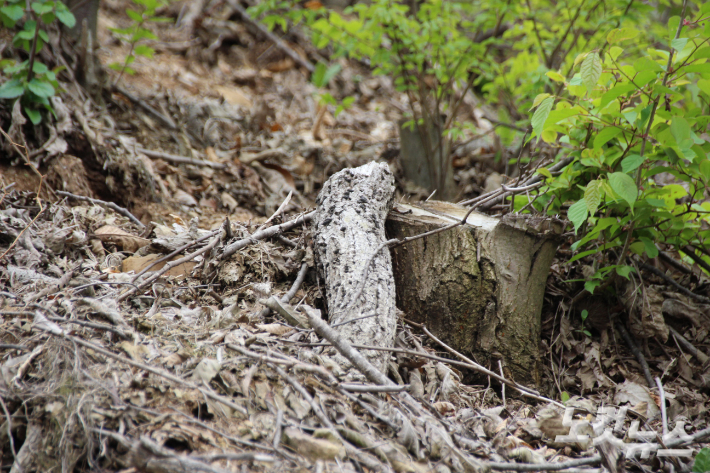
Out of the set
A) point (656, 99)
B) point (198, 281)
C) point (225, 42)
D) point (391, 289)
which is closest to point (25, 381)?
point (198, 281)

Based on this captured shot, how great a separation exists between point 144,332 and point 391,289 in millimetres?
1093

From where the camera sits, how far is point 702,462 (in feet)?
5.20

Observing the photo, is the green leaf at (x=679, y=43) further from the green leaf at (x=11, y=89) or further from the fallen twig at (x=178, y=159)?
the green leaf at (x=11, y=89)

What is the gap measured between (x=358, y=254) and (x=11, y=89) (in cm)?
278

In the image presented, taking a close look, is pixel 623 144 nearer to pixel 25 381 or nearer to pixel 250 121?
pixel 25 381

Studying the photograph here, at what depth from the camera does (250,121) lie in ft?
17.1

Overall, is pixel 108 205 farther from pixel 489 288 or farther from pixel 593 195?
pixel 593 195

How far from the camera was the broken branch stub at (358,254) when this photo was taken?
1.89 m

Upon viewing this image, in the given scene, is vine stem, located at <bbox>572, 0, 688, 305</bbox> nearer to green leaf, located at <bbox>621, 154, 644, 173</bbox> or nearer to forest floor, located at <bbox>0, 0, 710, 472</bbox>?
green leaf, located at <bbox>621, 154, 644, 173</bbox>

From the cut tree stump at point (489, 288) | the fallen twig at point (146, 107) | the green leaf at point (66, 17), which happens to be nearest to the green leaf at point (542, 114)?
the cut tree stump at point (489, 288)

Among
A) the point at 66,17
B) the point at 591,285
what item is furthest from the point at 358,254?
the point at 66,17

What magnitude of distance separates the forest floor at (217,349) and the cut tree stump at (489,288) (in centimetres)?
14

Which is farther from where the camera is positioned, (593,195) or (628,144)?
(628,144)

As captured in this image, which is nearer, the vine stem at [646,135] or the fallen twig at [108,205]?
the vine stem at [646,135]
